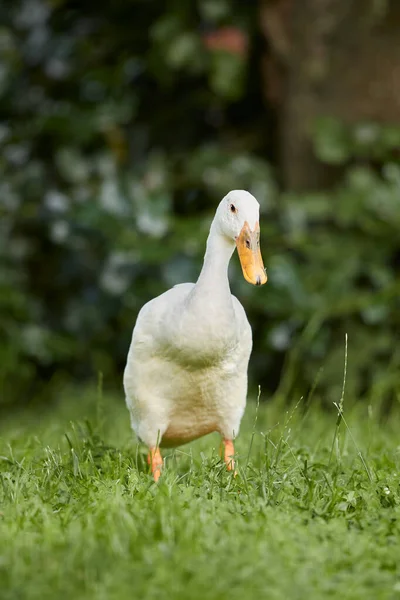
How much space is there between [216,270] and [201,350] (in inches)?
11.3

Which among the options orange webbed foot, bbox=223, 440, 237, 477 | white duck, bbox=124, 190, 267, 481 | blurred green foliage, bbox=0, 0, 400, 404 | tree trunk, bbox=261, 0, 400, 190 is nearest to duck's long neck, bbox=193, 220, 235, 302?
white duck, bbox=124, 190, 267, 481

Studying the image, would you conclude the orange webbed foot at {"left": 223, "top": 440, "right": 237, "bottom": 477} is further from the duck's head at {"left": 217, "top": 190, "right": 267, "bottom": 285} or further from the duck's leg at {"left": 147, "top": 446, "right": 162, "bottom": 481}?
the duck's head at {"left": 217, "top": 190, "right": 267, "bottom": 285}

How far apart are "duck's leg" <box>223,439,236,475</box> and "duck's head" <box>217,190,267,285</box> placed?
0.59 metres

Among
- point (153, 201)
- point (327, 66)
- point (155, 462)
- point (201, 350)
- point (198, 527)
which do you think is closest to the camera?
point (198, 527)

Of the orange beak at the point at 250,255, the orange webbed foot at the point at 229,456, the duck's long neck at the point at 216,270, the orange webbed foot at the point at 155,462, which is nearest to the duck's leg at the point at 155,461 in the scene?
the orange webbed foot at the point at 155,462

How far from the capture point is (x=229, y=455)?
11.0 feet

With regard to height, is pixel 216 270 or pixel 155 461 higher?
pixel 216 270

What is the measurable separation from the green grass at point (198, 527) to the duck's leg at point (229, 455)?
41 mm

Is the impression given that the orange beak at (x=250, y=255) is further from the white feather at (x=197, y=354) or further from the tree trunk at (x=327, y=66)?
the tree trunk at (x=327, y=66)

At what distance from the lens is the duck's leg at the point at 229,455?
→ 318 cm

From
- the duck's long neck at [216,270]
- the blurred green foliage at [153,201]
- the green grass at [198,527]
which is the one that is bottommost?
the blurred green foliage at [153,201]

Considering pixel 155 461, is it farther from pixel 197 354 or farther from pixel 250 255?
pixel 250 255

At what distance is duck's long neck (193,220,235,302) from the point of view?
10.7 ft

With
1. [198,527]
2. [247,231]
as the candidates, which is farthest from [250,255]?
[198,527]
